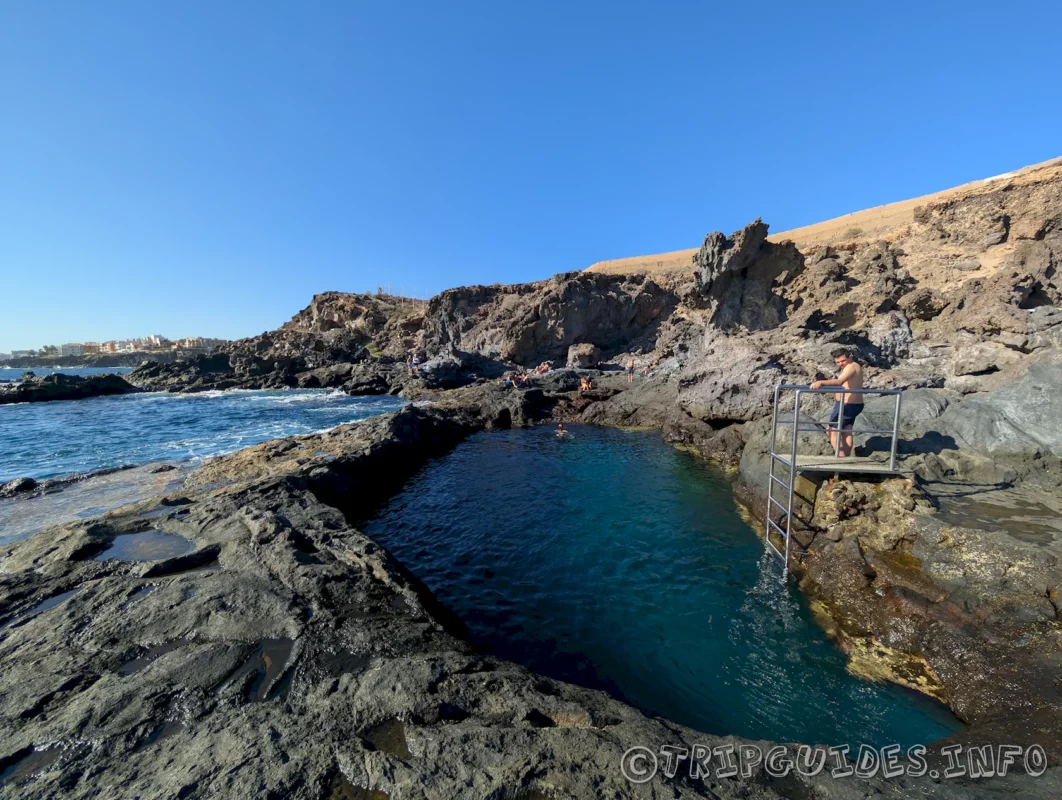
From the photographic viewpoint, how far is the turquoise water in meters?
5.20

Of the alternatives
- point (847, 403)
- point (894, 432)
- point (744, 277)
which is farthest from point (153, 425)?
point (744, 277)

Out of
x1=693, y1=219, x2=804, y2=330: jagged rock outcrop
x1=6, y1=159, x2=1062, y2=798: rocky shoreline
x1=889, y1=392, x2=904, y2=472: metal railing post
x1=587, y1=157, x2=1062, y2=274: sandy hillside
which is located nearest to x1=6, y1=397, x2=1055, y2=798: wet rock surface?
x1=6, y1=159, x2=1062, y2=798: rocky shoreline

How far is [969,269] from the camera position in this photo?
2388 cm

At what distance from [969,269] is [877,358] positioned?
13167mm

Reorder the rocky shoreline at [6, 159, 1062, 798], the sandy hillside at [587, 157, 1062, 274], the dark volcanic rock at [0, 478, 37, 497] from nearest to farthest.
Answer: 1. the rocky shoreline at [6, 159, 1062, 798]
2. the dark volcanic rock at [0, 478, 37, 497]
3. the sandy hillside at [587, 157, 1062, 274]

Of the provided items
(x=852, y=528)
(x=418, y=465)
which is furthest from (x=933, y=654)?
(x=418, y=465)

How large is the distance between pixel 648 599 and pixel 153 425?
31.9 metres

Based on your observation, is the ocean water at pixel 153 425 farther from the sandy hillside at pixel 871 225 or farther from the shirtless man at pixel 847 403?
the sandy hillside at pixel 871 225

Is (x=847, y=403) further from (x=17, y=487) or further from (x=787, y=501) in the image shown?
(x=17, y=487)

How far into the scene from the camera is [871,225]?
1951 inches

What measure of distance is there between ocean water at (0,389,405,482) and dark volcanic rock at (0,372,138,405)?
2057 millimetres

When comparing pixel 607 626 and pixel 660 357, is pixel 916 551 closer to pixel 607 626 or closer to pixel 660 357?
pixel 607 626

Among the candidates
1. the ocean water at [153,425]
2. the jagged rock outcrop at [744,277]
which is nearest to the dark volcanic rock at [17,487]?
the ocean water at [153,425]

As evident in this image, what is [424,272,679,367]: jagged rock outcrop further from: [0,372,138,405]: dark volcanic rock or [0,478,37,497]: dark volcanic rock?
[0,372,138,405]: dark volcanic rock
